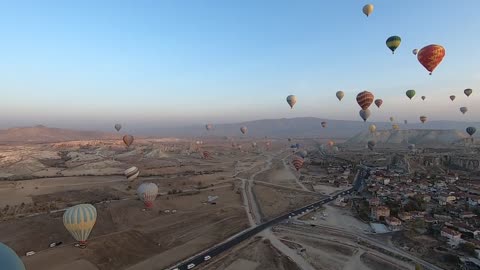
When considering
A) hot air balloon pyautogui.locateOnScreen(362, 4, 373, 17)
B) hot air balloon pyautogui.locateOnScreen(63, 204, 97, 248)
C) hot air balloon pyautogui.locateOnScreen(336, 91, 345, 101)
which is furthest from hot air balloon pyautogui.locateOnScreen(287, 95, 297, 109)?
hot air balloon pyautogui.locateOnScreen(63, 204, 97, 248)

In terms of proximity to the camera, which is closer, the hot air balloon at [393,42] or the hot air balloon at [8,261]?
the hot air balloon at [8,261]

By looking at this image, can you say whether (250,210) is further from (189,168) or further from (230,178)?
(189,168)

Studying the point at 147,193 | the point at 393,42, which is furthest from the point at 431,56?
the point at 147,193

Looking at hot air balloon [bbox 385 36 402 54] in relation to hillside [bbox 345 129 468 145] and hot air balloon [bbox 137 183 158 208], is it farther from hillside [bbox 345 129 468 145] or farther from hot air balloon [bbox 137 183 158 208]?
hillside [bbox 345 129 468 145]

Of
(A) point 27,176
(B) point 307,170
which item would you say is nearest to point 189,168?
(B) point 307,170

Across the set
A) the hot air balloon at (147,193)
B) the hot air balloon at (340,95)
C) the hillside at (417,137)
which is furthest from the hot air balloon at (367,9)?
the hillside at (417,137)

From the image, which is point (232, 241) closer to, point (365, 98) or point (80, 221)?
point (80, 221)

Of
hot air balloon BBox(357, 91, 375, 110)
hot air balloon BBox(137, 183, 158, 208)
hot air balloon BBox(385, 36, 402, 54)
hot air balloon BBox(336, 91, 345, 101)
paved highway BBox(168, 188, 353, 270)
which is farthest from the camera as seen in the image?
→ hot air balloon BBox(336, 91, 345, 101)

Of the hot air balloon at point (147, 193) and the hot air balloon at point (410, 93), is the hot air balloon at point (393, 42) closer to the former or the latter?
the hot air balloon at point (410, 93)
